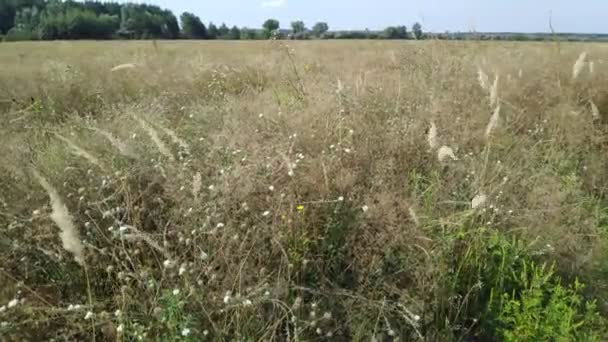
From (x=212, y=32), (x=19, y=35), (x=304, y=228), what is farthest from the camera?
(x=212, y=32)

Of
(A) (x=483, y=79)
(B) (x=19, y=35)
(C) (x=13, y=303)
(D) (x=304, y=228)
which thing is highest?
(B) (x=19, y=35)

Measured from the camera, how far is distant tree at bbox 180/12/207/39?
44.4 metres

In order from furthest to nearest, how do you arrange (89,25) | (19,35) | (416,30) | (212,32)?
(212,32), (89,25), (19,35), (416,30)

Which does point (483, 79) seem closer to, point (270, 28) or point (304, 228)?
point (304, 228)

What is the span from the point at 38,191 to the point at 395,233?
2142mm

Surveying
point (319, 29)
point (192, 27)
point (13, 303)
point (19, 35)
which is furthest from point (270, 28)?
point (192, 27)

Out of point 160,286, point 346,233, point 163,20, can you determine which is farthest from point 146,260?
point 163,20

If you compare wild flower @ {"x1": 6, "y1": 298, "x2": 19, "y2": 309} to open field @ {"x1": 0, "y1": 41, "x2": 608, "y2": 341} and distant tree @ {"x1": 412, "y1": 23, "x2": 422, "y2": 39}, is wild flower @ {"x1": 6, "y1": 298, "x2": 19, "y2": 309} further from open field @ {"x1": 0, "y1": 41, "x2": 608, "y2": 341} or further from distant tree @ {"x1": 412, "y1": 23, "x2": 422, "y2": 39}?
distant tree @ {"x1": 412, "y1": 23, "x2": 422, "y2": 39}

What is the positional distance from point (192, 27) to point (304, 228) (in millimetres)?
47607

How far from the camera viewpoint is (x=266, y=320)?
1.89 m

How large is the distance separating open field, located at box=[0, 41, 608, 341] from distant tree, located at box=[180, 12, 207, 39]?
144ft

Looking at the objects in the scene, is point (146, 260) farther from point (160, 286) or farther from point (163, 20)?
point (163, 20)

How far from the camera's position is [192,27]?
45344 millimetres

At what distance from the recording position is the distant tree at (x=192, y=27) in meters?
44.4
